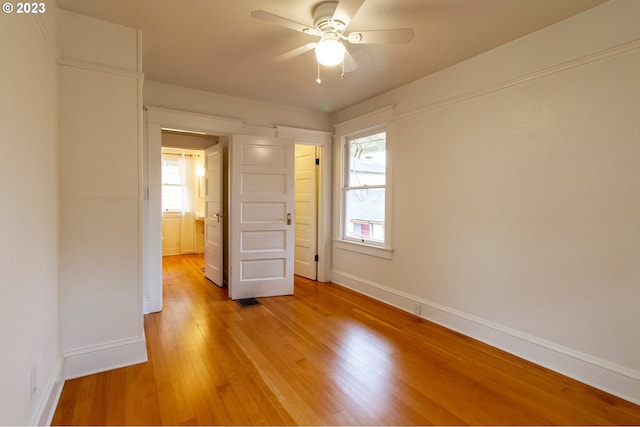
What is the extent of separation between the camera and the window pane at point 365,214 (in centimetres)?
387

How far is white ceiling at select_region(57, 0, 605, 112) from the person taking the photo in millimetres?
2035

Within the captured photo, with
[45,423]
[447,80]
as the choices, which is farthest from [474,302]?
[45,423]

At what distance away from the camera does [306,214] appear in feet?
15.7

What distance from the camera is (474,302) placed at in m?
2.77

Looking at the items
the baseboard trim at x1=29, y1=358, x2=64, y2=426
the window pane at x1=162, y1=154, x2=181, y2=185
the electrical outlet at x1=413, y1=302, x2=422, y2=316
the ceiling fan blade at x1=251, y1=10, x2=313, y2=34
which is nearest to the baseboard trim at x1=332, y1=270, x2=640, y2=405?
the electrical outlet at x1=413, y1=302, x2=422, y2=316

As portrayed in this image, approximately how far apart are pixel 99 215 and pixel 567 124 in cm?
338

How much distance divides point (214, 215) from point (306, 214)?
135cm

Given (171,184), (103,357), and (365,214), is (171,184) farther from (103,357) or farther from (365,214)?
(103,357)

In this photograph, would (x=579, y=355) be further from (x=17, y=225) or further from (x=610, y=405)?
(x=17, y=225)

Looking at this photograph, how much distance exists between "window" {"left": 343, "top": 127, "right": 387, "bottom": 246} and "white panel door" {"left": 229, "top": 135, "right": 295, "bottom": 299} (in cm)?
86

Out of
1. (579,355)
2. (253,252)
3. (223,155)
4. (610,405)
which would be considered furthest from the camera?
(223,155)

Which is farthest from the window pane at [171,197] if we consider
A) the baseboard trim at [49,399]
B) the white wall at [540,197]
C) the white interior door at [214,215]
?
the white wall at [540,197]

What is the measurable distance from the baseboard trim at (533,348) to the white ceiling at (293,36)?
2.33m

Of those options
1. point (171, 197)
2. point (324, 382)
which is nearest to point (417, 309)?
point (324, 382)
